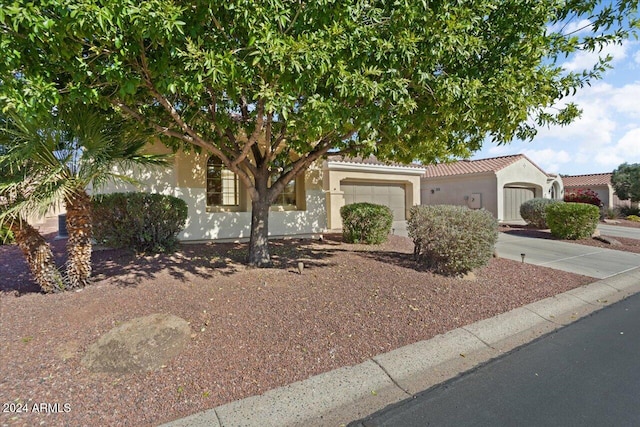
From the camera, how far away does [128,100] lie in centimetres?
429

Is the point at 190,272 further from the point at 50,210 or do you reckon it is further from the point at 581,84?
the point at 581,84

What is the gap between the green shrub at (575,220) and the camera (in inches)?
451

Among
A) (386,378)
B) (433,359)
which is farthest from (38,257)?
(433,359)

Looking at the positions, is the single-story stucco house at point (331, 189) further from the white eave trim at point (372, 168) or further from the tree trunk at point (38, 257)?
the tree trunk at point (38, 257)

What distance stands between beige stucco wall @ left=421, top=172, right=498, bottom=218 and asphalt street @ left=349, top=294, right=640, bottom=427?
52.6 ft

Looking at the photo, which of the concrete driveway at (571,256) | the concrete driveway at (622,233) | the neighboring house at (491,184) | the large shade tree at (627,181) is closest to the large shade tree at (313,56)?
the concrete driveway at (571,256)

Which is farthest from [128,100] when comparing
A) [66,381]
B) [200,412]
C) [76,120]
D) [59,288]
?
[200,412]

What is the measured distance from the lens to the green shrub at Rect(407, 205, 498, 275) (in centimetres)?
589

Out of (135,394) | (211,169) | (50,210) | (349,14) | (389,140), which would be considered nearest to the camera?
(135,394)

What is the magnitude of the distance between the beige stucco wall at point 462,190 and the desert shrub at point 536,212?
3154 millimetres

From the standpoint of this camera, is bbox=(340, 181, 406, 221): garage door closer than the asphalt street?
No

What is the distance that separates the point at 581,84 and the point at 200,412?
22.8 feet

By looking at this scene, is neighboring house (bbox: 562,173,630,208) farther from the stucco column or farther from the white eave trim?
the stucco column

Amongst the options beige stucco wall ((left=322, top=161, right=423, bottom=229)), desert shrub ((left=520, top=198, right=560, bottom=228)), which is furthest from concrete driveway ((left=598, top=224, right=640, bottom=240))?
beige stucco wall ((left=322, top=161, right=423, bottom=229))
